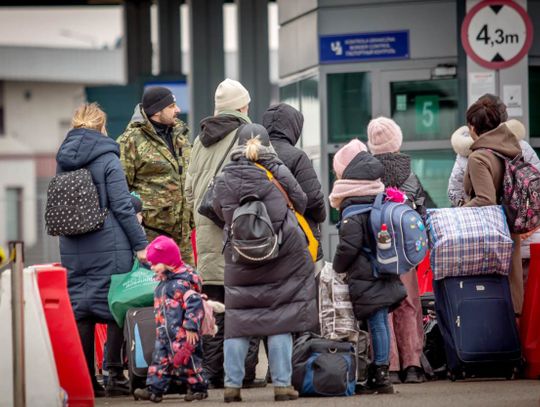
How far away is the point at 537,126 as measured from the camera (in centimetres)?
1572

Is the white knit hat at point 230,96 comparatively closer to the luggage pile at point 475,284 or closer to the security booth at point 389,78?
the luggage pile at point 475,284

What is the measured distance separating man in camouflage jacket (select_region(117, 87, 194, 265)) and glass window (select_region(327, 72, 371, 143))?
513 centimetres

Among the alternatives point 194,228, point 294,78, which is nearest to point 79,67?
point 294,78

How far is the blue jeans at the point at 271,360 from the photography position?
9773mm

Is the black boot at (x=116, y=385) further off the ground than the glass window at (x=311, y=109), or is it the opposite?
the glass window at (x=311, y=109)

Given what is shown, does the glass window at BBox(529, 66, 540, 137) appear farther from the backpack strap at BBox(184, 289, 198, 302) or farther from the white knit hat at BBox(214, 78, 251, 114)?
the backpack strap at BBox(184, 289, 198, 302)

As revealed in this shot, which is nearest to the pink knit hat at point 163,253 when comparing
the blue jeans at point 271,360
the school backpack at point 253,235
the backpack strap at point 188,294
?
the backpack strap at point 188,294

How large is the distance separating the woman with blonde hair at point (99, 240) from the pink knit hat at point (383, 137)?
5.39ft

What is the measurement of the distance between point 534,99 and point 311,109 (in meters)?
2.42

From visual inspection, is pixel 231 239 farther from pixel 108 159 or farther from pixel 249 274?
pixel 108 159

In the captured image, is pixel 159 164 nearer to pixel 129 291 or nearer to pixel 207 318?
pixel 129 291

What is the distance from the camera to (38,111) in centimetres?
5588

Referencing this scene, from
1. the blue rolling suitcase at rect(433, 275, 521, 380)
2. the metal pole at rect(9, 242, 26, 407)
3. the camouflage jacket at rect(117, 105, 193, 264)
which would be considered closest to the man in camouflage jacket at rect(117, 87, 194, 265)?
the camouflage jacket at rect(117, 105, 193, 264)

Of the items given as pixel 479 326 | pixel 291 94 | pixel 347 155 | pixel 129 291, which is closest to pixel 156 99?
pixel 129 291
